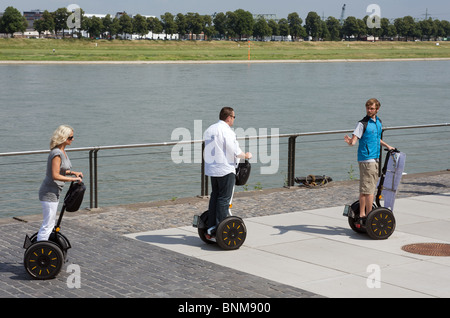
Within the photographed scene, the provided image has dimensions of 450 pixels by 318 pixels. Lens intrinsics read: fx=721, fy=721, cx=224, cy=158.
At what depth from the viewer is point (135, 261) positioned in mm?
8742

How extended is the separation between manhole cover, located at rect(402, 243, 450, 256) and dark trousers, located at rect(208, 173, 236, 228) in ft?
8.02

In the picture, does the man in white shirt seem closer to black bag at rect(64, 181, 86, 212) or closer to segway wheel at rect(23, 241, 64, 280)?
black bag at rect(64, 181, 86, 212)

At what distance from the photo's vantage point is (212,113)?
151 ft

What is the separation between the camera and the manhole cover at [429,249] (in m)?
9.26

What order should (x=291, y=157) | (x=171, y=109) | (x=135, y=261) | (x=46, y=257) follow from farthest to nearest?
(x=171, y=109) → (x=291, y=157) → (x=135, y=261) → (x=46, y=257)

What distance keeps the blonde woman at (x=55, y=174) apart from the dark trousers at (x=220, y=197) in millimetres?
1906

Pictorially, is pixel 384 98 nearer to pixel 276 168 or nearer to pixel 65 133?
pixel 276 168

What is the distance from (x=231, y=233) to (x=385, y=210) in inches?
85.1

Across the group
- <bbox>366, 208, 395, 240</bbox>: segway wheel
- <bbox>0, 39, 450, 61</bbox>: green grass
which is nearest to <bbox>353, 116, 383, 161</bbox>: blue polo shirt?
<bbox>366, 208, 395, 240</bbox>: segway wheel

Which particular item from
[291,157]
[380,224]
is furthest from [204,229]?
[291,157]

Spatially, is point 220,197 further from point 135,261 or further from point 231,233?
point 135,261

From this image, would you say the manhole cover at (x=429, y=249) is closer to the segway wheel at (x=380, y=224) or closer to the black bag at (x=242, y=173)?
the segway wheel at (x=380, y=224)

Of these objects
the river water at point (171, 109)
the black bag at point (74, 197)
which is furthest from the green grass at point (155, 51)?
the black bag at point (74, 197)
